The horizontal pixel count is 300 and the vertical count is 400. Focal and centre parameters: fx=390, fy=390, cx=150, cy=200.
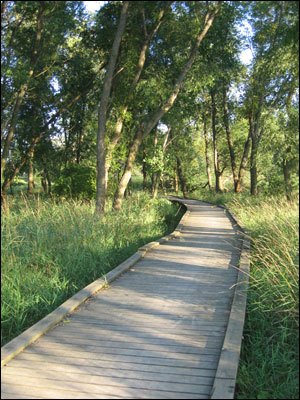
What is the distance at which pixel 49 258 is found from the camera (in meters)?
6.52

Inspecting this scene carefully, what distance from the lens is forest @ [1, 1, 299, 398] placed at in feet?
16.6

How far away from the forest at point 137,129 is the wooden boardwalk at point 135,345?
493mm

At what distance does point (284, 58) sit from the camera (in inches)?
635

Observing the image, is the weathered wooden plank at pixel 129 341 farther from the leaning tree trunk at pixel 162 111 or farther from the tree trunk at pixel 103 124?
the leaning tree trunk at pixel 162 111

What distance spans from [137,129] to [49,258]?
13380 millimetres

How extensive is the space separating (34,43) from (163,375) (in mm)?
17350

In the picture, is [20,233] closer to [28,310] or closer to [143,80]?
[28,310]

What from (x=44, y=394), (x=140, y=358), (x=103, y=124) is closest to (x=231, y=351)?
(x=140, y=358)

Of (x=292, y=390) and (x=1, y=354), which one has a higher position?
(x=1, y=354)

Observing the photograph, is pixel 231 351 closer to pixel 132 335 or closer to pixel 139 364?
pixel 139 364

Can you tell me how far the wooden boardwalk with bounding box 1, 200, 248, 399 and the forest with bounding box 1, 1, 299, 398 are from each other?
1.62 ft

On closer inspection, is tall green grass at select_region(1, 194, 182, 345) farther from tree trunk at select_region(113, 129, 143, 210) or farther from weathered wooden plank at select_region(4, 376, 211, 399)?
tree trunk at select_region(113, 129, 143, 210)

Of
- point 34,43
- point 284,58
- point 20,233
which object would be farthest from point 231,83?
point 20,233

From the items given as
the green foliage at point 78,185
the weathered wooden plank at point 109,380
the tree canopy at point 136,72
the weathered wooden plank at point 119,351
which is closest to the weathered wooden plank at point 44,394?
the weathered wooden plank at point 109,380
